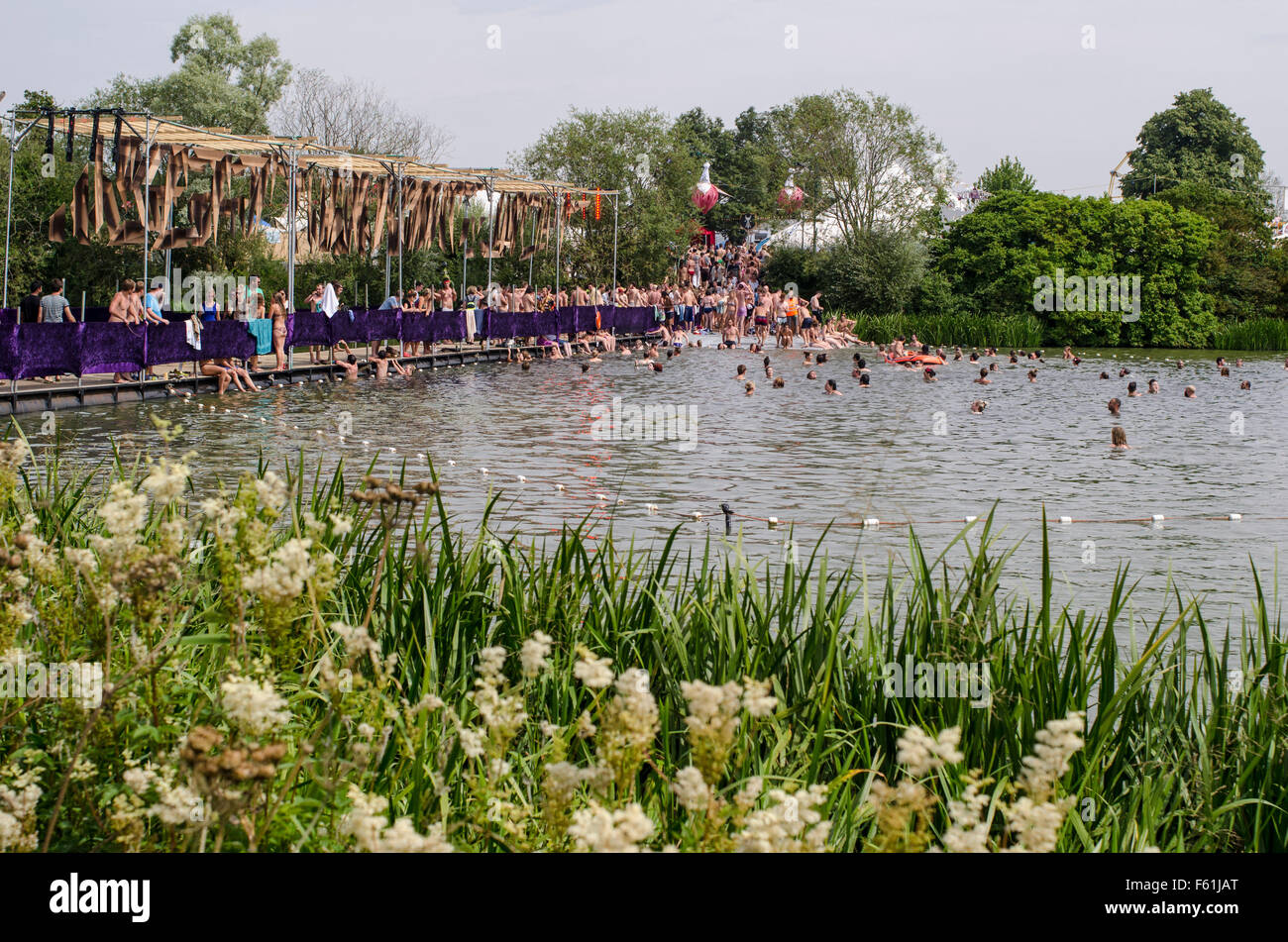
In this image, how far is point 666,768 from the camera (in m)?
5.18

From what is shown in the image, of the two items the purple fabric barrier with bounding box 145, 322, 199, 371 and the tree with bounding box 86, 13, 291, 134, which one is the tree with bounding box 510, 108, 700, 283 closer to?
the tree with bounding box 86, 13, 291, 134

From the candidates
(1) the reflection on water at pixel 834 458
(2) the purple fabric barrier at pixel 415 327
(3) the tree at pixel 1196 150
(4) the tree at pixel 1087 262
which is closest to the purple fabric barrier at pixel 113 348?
(1) the reflection on water at pixel 834 458

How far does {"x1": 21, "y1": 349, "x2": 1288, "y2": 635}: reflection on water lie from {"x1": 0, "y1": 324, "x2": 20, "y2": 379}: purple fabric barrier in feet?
3.00

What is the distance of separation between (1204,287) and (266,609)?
63626 mm

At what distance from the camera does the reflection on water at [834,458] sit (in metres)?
11.6

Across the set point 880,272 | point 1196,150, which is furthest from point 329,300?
point 1196,150

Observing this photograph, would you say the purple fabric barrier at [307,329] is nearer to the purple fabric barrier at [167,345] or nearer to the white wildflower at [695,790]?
the purple fabric barrier at [167,345]

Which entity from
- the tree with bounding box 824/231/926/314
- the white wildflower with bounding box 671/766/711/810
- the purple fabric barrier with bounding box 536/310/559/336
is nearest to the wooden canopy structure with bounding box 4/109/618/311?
the purple fabric barrier with bounding box 536/310/559/336

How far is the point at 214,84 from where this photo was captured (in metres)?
61.5

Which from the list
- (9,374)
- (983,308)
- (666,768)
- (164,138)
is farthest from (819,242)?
(666,768)

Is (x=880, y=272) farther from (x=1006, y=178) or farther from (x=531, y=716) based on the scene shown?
(x=531, y=716)

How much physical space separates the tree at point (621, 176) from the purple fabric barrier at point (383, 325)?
26.8 meters
